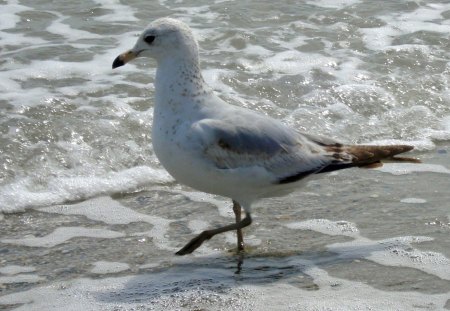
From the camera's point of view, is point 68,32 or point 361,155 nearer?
point 361,155

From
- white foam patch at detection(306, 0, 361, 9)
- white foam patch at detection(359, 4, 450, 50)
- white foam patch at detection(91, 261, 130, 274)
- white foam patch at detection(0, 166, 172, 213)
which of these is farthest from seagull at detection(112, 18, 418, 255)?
white foam patch at detection(306, 0, 361, 9)

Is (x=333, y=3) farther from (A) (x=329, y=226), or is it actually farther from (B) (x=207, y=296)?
(B) (x=207, y=296)

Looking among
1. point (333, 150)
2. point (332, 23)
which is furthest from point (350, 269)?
point (332, 23)

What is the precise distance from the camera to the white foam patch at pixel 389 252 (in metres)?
4.84

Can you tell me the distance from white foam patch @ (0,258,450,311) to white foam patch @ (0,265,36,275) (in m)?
0.29

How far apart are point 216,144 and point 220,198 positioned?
1.26m

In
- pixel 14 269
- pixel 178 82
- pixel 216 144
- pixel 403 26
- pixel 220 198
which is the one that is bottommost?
pixel 220 198

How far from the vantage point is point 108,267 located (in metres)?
4.93

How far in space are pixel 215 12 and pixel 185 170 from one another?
16.8 feet

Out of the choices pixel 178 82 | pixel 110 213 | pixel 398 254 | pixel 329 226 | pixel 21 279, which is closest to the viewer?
pixel 21 279

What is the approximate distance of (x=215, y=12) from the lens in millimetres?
9773

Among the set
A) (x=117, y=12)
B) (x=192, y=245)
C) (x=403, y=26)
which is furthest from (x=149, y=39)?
(x=403, y=26)

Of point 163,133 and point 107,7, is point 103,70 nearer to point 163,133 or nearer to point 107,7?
point 107,7

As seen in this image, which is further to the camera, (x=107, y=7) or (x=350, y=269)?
(x=107, y=7)
